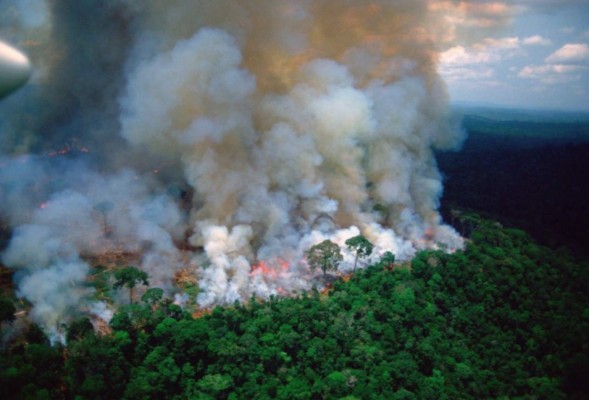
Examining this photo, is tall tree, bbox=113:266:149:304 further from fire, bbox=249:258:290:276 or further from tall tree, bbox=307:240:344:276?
tall tree, bbox=307:240:344:276

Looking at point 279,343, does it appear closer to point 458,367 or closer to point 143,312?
point 143,312

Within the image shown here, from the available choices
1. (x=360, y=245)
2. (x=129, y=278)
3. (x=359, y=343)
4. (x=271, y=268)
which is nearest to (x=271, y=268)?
(x=271, y=268)

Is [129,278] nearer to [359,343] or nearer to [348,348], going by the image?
[348,348]

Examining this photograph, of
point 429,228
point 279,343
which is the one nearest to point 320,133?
point 429,228

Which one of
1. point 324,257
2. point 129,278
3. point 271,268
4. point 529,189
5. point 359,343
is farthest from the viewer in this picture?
point 529,189

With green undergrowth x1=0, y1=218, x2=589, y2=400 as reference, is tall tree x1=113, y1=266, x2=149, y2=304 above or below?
above

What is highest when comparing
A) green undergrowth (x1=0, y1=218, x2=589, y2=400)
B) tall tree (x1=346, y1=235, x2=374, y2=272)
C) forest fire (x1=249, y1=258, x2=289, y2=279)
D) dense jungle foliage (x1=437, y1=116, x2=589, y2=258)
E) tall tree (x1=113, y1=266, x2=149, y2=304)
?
dense jungle foliage (x1=437, y1=116, x2=589, y2=258)

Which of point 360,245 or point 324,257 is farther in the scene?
point 360,245

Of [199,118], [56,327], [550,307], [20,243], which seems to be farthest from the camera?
[199,118]

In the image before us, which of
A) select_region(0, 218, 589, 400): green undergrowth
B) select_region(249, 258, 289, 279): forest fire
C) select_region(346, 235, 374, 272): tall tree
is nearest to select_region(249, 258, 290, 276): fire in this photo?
select_region(249, 258, 289, 279): forest fire
